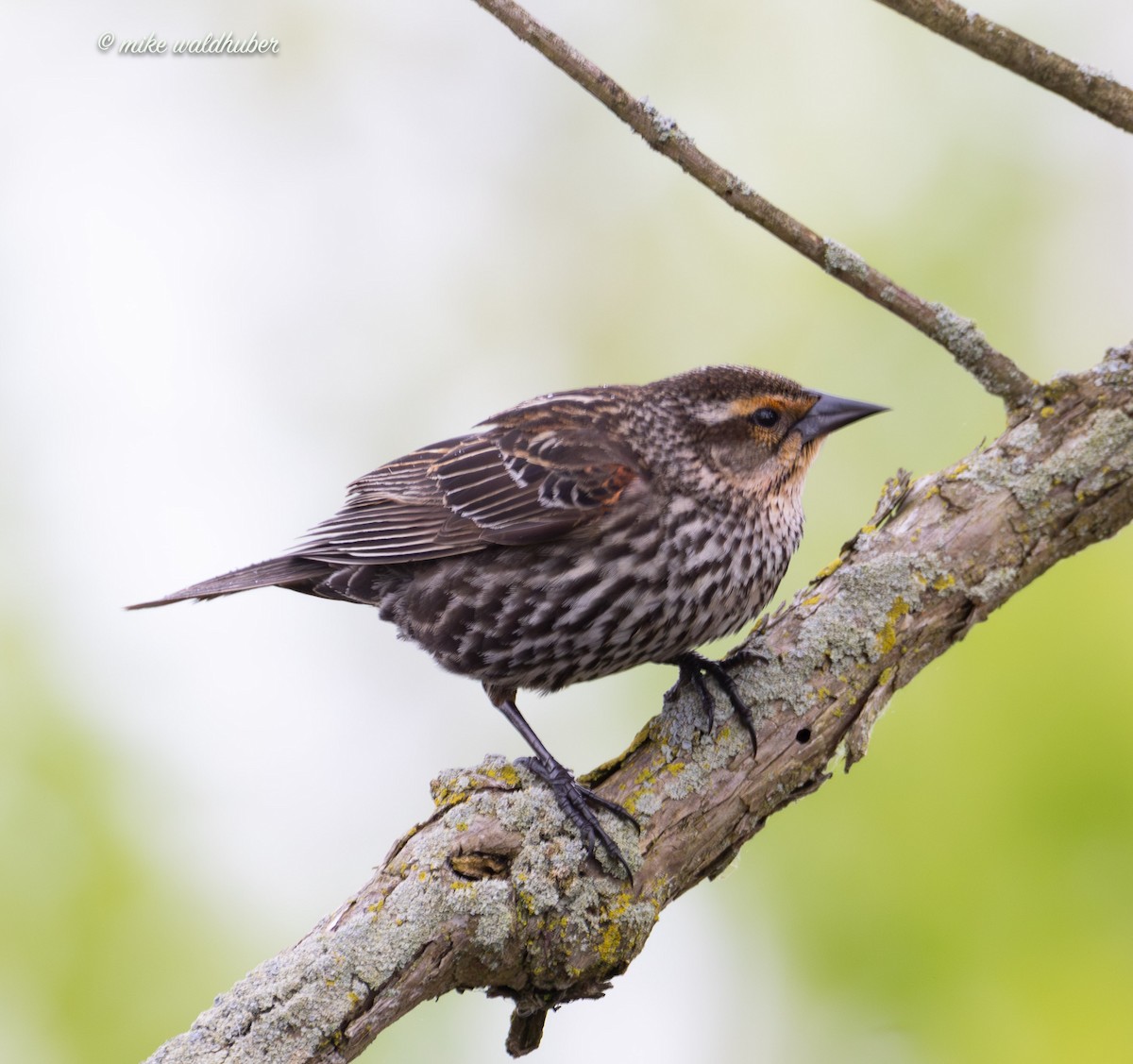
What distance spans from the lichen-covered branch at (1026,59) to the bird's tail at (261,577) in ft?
8.50

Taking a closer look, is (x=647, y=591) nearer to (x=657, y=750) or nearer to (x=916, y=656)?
(x=657, y=750)

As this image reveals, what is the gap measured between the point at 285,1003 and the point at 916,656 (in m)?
2.06

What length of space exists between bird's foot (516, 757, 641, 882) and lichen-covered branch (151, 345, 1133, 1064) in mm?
31

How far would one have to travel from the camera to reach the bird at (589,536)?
13.3ft

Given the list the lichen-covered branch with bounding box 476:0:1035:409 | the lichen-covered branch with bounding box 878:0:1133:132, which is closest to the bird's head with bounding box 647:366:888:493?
the lichen-covered branch with bounding box 476:0:1035:409

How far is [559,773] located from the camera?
11.8 ft

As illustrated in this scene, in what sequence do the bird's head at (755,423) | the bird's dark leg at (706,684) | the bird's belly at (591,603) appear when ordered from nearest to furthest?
the bird's dark leg at (706,684) < the bird's belly at (591,603) < the bird's head at (755,423)

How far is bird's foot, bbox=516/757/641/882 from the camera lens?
3.44 meters

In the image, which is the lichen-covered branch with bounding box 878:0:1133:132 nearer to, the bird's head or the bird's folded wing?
the bird's head

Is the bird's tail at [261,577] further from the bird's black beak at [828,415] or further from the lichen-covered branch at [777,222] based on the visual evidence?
the lichen-covered branch at [777,222]

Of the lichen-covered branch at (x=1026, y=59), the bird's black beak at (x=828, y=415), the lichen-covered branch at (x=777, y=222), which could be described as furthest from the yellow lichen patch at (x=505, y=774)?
the lichen-covered branch at (x=1026, y=59)

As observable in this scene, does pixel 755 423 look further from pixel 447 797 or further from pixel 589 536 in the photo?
pixel 447 797

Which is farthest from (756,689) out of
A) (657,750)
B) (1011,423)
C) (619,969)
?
(1011,423)

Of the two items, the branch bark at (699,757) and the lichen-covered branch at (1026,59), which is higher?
the lichen-covered branch at (1026,59)
